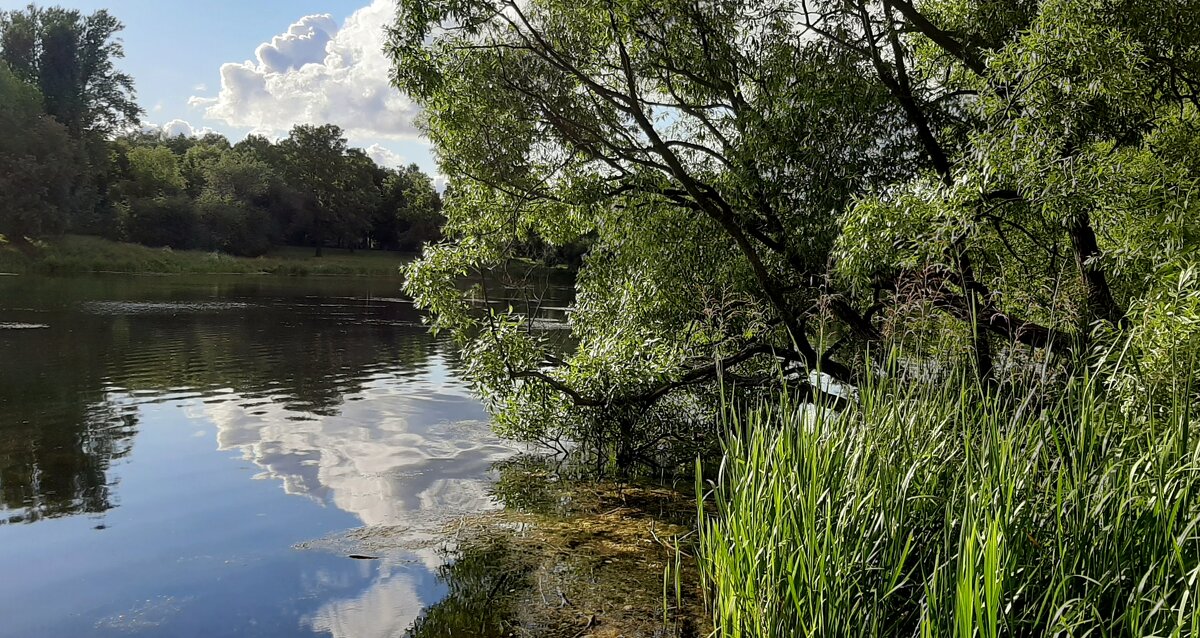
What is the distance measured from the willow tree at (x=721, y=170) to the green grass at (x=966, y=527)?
3326 millimetres

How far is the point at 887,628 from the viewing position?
14.5 feet

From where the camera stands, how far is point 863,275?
8.12 meters

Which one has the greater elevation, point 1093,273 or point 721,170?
point 721,170

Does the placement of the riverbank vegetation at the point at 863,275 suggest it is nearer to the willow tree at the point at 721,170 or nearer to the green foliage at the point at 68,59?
the willow tree at the point at 721,170

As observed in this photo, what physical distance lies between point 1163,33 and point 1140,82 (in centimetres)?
85

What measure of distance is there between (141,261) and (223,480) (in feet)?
176

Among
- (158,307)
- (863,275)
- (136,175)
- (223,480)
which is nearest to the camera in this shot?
(863,275)

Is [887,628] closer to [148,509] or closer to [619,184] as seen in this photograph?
[619,184]

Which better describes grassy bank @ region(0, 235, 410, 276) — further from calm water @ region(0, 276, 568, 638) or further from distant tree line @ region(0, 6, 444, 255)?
calm water @ region(0, 276, 568, 638)

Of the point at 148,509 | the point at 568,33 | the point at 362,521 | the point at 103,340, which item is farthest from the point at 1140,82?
the point at 103,340

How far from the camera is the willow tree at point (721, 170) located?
8.73 meters

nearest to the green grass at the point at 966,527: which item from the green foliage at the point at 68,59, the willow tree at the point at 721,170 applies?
the willow tree at the point at 721,170

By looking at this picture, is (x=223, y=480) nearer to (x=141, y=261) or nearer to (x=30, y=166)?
(x=30, y=166)

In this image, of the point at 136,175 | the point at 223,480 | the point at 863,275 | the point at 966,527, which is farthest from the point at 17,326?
the point at 136,175
